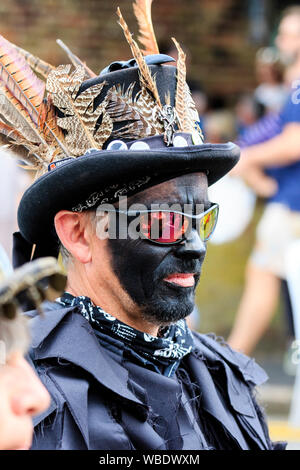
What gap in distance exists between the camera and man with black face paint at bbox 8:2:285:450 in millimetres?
2270

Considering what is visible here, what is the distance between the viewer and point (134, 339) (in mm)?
2430

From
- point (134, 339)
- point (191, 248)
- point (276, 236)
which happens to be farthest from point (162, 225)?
point (276, 236)

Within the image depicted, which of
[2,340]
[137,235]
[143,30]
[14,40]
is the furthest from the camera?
[14,40]

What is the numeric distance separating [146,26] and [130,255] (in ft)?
2.72

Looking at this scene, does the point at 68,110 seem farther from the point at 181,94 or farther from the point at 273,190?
the point at 273,190

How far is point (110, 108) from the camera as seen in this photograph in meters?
2.51

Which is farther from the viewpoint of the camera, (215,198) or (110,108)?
(215,198)

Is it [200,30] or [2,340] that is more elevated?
[200,30]

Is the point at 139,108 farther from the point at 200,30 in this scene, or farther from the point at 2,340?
the point at 200,30

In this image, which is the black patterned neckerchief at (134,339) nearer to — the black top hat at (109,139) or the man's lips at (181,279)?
the man's lips at (181,279)

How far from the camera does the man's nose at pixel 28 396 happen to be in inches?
62.3

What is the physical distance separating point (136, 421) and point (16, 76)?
115 centimetres

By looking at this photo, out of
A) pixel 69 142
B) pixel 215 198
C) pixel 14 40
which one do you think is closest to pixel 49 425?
pixel 69 142
